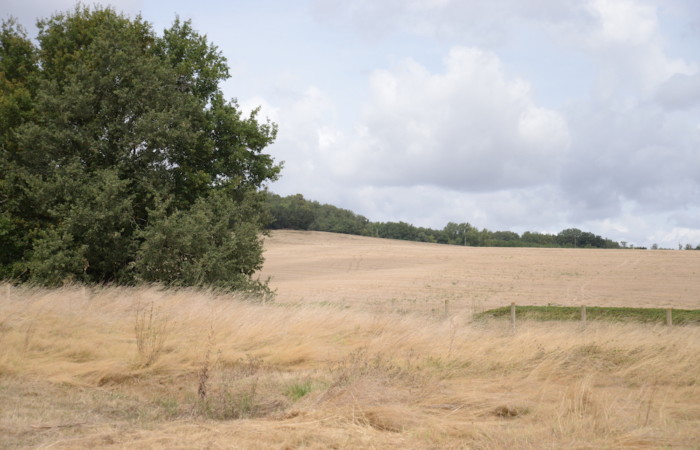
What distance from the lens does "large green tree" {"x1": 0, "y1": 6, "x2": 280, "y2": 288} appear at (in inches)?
847

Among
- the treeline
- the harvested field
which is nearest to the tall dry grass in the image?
the harvested field

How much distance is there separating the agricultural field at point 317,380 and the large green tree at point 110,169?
4.69 meters

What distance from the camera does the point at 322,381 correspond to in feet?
28.2

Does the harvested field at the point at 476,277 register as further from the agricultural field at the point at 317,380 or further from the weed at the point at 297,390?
the weed at the point at 297,390

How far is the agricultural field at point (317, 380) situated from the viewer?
5938 millimetres

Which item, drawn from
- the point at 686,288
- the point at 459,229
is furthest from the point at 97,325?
the point at 459,229

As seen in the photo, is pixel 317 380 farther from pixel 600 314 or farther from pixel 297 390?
pixel 600 314

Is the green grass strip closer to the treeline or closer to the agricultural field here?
the agricultural field

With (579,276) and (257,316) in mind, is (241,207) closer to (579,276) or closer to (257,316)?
(257,316)

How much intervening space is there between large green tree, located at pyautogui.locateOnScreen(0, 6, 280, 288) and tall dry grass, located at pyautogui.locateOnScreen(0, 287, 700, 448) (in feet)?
25.5

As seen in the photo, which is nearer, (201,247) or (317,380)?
(317,380)

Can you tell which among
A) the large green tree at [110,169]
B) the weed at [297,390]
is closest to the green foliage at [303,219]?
the large green tree at [110,169]

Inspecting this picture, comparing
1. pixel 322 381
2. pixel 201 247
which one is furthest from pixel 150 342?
pixel 201 247

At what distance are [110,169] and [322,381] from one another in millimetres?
17439
